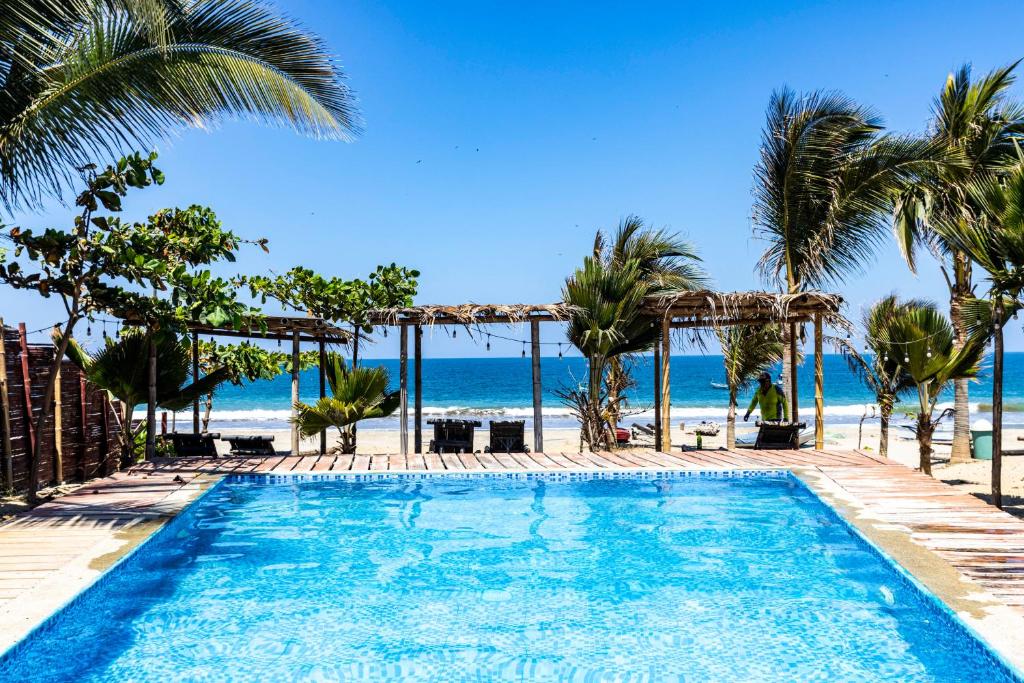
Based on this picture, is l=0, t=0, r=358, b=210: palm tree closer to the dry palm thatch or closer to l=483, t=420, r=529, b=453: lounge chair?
the dry palm thatch

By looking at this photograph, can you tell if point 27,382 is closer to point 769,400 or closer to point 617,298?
point 617,298

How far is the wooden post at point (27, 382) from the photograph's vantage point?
25.4 ft

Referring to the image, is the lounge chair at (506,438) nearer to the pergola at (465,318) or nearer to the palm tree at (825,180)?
the pergola at (465,318)

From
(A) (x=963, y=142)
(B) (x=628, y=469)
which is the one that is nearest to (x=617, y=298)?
(B) (x=628, y=469)

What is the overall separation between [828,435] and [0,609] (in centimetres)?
2449

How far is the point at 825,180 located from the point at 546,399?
40.3 metres

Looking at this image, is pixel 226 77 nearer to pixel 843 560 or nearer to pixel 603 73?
pixel 843 560

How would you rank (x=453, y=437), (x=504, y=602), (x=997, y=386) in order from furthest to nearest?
(x=453, y=437)
(x=997, y=386)
(x=504, y=602)

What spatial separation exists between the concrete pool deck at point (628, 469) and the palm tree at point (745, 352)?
3918 mm

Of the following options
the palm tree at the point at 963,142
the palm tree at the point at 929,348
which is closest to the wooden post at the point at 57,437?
the palm tree at the point at 929,348

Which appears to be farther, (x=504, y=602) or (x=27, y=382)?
(x=27, y=382)

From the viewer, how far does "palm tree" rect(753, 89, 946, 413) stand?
39.9 ft

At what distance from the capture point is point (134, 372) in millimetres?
10172

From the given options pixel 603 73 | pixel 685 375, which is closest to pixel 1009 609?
pixel 603 73
